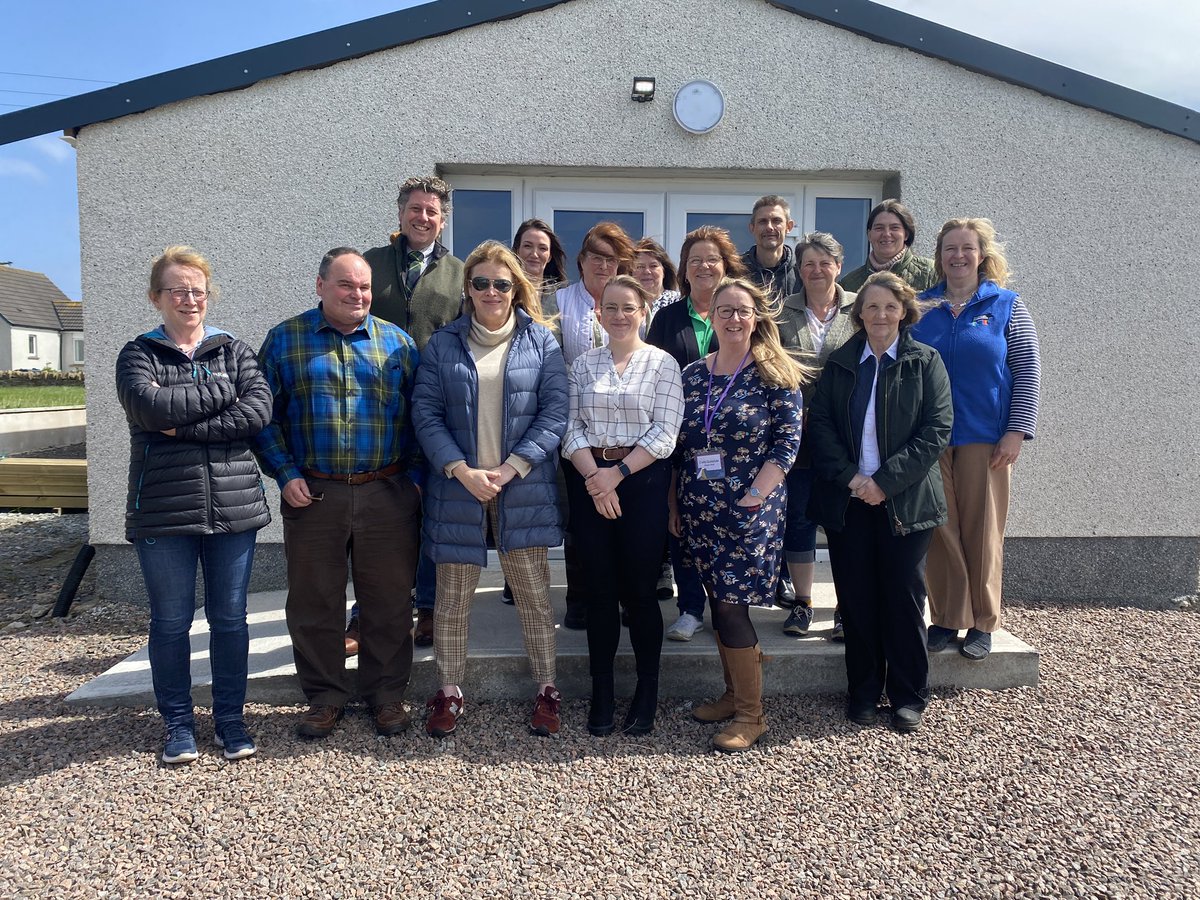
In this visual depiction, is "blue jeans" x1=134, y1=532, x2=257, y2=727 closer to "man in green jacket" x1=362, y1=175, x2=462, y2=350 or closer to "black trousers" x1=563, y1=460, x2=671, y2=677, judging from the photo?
"man in green jacket" x1=362, y1=175, x2=462, y2=350

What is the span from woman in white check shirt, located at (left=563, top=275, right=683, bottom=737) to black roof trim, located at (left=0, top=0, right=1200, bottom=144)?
2889 millimetres

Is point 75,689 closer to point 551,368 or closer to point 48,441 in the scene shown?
point 551,368

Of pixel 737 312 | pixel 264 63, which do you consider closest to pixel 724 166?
pixel 737 312

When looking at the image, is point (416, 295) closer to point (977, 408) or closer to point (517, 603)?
point (517, 603)

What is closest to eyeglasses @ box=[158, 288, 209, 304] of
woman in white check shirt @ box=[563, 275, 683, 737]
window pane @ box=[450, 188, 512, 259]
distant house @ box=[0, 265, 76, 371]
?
woman in white check shirt @ box=[563, 275, 683, 737]

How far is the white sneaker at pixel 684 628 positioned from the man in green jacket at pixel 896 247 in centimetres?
199

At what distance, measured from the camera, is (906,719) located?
3383 millimetres

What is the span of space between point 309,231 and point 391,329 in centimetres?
210

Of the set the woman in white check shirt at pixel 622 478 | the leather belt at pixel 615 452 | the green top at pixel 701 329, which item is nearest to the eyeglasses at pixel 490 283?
the woman in white check shirt at pixel 622 478

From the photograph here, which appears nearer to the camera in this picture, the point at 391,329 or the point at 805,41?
the point at 391,329

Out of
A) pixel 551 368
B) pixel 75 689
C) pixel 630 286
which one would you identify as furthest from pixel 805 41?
pixel 75 689

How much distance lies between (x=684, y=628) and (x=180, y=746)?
227cm

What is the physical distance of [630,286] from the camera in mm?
3227

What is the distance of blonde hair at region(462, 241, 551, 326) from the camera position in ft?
Answer: 10.6
